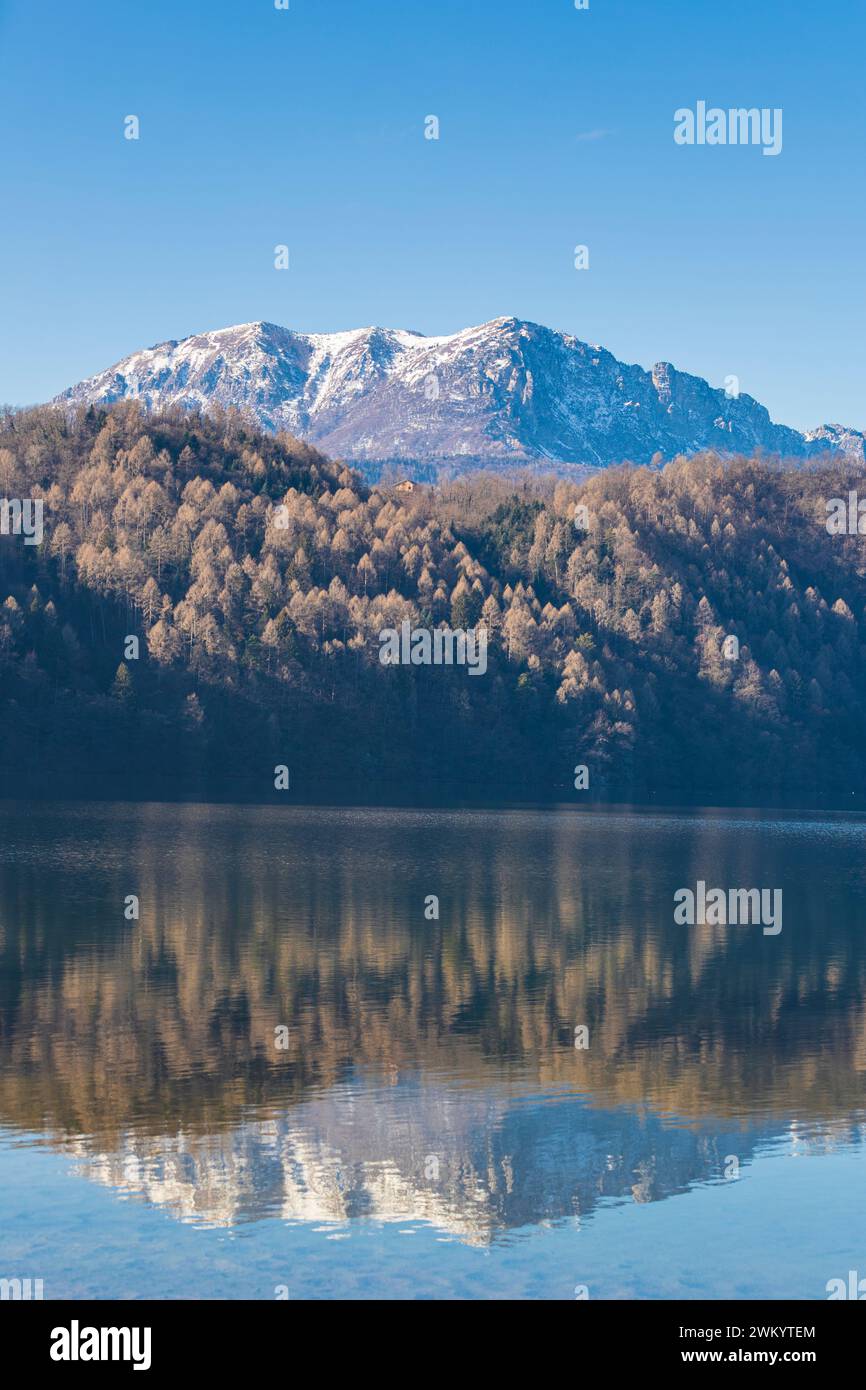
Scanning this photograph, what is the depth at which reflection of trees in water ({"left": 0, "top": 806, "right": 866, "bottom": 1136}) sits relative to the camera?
35.4 metres

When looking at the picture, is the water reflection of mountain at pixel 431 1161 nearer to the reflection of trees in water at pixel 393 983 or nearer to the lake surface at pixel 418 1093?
the lake surface at pixel 418 1093

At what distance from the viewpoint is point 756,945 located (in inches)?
2435

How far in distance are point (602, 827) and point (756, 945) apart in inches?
2312

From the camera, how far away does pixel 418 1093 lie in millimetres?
34688

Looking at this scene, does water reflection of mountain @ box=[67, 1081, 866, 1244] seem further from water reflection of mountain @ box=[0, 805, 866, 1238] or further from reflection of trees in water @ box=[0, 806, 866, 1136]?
reflection of trees in water @ box=[0, 806, 866, 1136]

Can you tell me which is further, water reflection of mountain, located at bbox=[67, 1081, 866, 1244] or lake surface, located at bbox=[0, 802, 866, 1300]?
water reflection of mountain, located at bbox=[67, 1081, 866, 1244]

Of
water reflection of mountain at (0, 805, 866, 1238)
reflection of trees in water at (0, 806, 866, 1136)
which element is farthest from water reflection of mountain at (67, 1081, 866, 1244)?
reflection of trees in water at (0, 806, 866, 1136)

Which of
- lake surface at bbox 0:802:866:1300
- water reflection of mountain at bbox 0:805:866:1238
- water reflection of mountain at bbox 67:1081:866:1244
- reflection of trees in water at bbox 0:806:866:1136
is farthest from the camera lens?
reflection of trees in water at bbox 0:806:866:1136

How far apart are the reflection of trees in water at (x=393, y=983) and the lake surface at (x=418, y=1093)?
0.17 metres

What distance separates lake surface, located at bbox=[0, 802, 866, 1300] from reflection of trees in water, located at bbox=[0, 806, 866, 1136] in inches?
6.7
